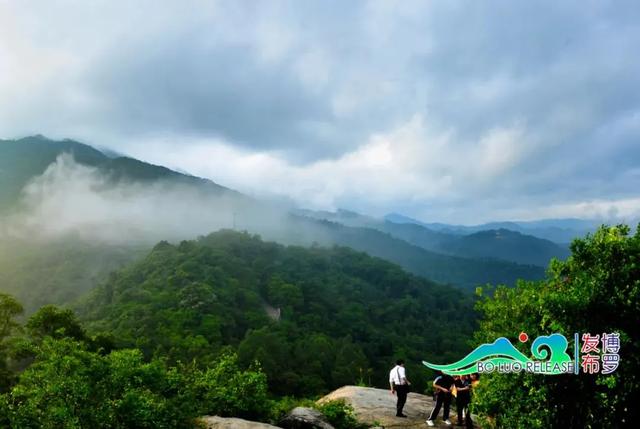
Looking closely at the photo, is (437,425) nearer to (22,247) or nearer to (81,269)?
(81,269)

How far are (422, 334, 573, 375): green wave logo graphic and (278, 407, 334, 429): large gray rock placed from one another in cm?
536

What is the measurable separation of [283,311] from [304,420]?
9506 cm

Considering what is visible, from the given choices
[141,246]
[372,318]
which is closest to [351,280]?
[372,318]

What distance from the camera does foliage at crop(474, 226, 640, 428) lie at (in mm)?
9344

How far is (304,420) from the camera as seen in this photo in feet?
45.3

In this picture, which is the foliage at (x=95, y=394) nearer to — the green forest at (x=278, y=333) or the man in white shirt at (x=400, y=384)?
the green forest at (x=278, y=333)

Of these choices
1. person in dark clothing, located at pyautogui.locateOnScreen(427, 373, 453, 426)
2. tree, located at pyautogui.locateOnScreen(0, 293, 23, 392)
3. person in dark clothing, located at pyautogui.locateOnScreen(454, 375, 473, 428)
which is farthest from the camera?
tree, located at pyautogui.locateOnScreen(0, 293, 23, 392)

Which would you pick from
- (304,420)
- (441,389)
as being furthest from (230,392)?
(441,389)

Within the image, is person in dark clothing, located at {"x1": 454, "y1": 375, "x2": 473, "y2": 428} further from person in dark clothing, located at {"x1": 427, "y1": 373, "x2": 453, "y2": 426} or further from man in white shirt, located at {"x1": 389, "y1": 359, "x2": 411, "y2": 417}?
man in white shirt, located at {"x1": 389, "y1": 359, "x2": 411, "y2": 417}

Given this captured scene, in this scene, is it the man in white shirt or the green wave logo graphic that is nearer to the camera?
the green wave logo graphic

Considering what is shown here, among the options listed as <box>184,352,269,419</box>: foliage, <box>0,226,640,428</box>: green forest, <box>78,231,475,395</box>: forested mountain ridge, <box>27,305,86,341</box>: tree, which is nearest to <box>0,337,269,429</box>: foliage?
<box>0,226,640,428</box>: green forest

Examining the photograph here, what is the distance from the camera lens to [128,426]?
9.56 metres

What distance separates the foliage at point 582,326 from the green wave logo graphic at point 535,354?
217mm

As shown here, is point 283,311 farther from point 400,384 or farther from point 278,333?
point 400,384
